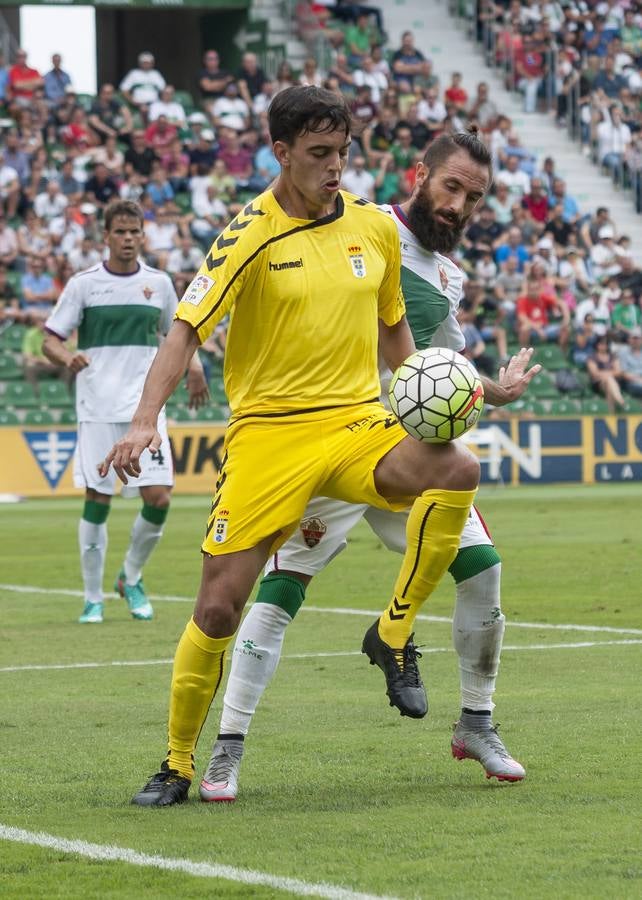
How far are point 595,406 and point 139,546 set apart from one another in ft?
61.2

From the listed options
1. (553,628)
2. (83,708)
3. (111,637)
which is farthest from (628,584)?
(83,708)

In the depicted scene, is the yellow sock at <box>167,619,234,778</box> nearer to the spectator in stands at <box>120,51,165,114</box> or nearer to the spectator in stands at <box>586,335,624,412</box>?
the spectator in stands at <box>586,335,624,412</box>

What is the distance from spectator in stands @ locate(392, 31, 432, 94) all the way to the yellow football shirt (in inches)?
1155

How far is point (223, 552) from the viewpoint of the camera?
560 cm

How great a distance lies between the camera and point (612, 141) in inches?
1438

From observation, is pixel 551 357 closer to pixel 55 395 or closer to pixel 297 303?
pixel 55 395

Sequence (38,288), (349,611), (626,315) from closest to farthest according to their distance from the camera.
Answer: (349,611) < (38,288) < (626,315)

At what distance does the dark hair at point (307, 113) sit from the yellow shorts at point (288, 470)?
0.92 m

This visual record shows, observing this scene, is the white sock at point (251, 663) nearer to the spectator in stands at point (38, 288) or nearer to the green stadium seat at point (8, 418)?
the green stadium seat at point (8, 418)

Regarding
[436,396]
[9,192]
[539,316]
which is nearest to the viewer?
[436,396]

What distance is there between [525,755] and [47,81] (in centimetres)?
2550

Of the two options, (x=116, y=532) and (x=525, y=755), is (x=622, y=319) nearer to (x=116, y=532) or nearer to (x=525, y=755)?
(x=116, y=532)

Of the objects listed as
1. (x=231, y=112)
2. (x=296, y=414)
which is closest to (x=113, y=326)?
(x=296, y=414)

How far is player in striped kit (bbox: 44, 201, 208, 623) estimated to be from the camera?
1150 centimetres
